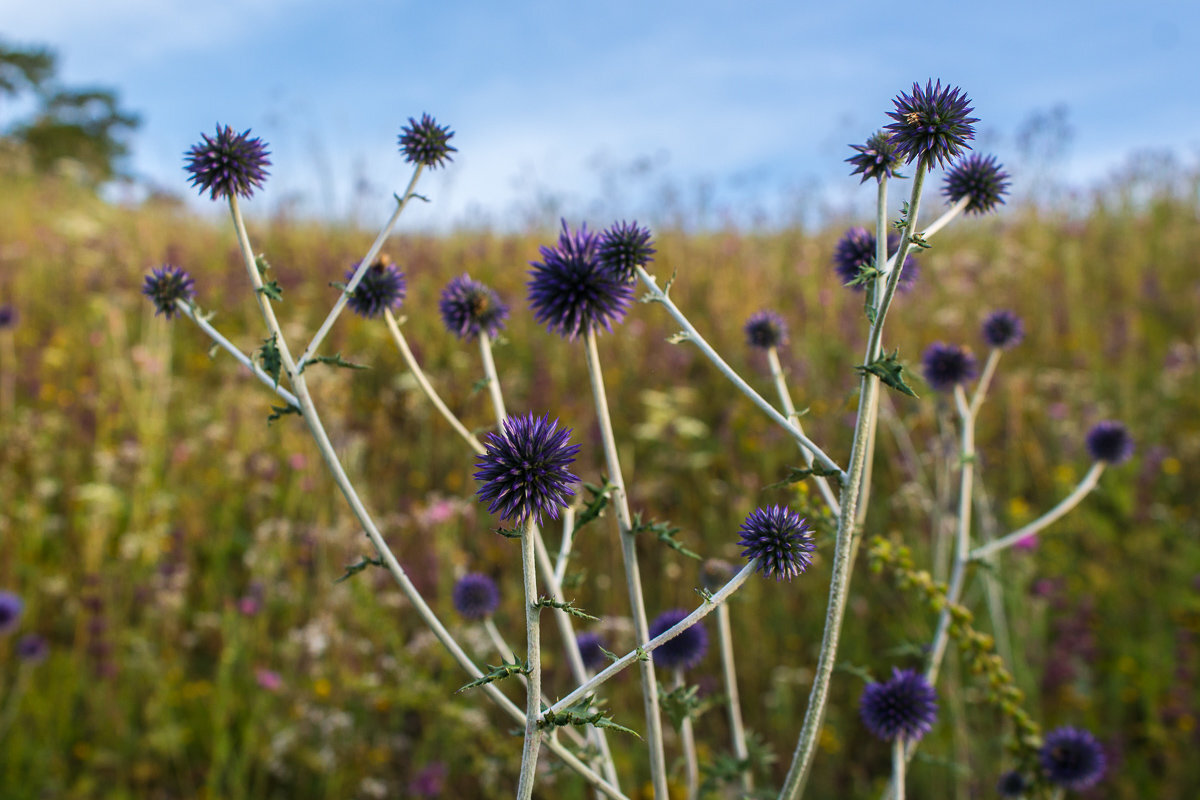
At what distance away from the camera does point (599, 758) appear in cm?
156

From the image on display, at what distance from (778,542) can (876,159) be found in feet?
2.18

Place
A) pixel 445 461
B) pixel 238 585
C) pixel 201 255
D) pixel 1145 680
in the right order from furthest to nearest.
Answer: pixel 201 255 → pixel 445 461 → pixel 238 585 → pixel 1145 680

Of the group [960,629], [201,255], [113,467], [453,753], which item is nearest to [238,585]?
[113,467]

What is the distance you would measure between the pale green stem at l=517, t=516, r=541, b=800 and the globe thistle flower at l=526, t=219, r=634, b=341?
614mm

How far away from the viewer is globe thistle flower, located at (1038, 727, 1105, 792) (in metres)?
1.89

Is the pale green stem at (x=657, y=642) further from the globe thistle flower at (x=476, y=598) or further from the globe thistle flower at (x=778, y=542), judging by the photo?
the globe thistle flower at (x=476, y=598)

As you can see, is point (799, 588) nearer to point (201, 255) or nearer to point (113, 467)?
point (113, 467)

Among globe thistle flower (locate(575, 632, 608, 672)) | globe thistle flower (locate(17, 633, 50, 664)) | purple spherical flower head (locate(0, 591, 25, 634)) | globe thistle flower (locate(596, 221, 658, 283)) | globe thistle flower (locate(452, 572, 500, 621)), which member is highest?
globe thistle flower (locate(596, 221, 658, 283))

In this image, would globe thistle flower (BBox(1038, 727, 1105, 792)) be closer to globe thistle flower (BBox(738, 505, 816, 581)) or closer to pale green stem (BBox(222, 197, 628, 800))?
globe thistle flower (BBox(738, 505, 816, 581))

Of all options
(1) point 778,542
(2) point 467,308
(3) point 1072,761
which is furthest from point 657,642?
(3) point 1072,761

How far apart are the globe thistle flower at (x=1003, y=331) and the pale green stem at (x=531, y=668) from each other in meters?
1.86

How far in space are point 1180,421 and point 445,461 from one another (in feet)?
17.2

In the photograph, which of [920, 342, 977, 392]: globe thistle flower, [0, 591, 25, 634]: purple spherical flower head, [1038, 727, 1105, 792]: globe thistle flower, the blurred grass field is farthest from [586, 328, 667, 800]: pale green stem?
[0, 591, 25, 634]: purple spherical flower head

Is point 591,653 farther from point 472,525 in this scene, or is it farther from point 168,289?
point 472,525
